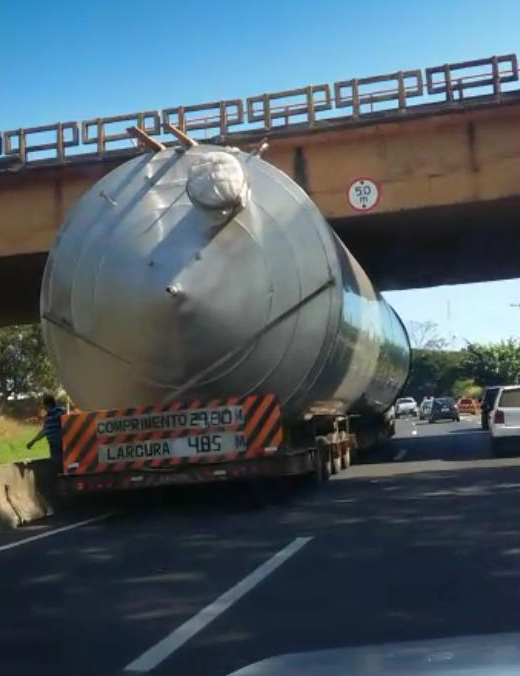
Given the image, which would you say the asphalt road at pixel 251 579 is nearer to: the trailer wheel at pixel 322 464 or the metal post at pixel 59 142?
the trailer wheel at pixel 322 464

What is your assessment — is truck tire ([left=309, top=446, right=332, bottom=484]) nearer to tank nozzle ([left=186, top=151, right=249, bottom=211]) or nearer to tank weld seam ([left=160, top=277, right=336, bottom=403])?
tank weld seam ([left=160, top=277, right=336, bottom=403])

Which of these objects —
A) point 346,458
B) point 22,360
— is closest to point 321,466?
point 346,458

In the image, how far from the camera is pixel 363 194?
25.4 meters

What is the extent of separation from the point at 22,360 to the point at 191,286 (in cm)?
3918

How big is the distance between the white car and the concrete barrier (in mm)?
10312

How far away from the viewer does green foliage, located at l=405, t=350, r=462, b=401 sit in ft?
412

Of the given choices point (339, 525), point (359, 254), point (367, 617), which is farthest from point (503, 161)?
point (367, 617)

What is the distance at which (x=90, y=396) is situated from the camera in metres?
13.5

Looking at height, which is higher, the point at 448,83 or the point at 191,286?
the point at 448,83

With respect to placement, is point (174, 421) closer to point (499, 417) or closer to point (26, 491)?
point (26, 491)

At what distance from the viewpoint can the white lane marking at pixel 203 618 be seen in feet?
20.5

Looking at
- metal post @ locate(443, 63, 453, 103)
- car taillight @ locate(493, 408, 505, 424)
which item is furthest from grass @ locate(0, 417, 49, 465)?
metal post @ locate(443, 63, 453, 103)

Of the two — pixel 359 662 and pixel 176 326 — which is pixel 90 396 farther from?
pixel 359 662

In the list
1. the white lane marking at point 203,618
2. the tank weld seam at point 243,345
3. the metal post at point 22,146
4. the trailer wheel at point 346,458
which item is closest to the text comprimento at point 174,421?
the tank weld seam at point 243,345
